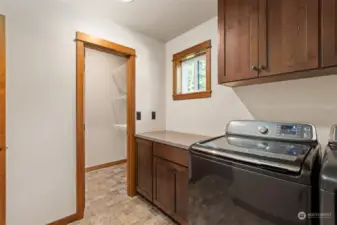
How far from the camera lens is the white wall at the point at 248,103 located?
1382 millimetres

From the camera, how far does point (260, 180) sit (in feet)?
3.17

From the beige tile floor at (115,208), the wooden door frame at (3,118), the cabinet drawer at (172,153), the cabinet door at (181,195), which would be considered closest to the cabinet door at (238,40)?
the cabinet drawer at (172,153)

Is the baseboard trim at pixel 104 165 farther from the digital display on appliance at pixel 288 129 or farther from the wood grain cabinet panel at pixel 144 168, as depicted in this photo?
the digital display on appliance at pixel 288 129

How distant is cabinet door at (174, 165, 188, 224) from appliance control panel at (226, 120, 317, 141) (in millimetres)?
581

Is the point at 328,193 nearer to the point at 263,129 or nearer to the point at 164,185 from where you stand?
the point at 263,129

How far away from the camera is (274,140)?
143 cm

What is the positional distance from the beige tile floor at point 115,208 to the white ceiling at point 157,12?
2.22 meters

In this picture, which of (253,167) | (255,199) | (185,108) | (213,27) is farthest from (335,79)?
(185,108)

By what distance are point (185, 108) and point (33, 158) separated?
176 centimetres

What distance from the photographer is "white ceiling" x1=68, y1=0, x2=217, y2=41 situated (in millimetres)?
1854

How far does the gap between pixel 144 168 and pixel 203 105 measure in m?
1.07

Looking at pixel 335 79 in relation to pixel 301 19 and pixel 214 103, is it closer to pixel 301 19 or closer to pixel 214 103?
pixel 301 19

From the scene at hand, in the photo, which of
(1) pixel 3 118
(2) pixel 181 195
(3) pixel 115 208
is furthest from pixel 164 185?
(1) pixel 3 118

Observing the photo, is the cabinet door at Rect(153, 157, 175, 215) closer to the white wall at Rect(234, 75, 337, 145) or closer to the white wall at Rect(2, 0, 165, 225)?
the white wall at Rect(2, 0, 165, 225)
